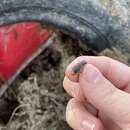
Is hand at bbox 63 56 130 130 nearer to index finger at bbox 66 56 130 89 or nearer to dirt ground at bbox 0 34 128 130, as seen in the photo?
index finger at bbox 66 56 130 89

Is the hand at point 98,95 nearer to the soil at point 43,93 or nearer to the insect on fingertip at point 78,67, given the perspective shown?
the insect on fingertip at point 78,67

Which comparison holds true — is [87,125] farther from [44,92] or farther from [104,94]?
[44,92]

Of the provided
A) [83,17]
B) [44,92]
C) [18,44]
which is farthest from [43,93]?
[83,17]

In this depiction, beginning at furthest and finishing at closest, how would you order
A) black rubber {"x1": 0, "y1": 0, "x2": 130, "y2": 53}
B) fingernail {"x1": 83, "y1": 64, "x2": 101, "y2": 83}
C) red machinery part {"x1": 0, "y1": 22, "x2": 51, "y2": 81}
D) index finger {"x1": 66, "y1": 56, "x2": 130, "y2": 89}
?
1. red machinery part {"x1": 0, "y1": 22, "x2": 51, "y2": 81}
2. black rubber {"x1": 0, "y1": 0, "x2": 130, "y2": 53}
3. index finger {"x1": 66, "y1": 56, "x2": 130, "y2": 89}
4. fingernail {"x1": 83, "y1": 64, "x2": 101, "y2": 83}

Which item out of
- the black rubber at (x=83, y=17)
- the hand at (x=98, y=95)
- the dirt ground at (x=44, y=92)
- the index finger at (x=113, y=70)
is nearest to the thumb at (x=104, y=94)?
the hand at (x=98, y=95)

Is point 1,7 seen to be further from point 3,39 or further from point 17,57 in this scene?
point 17,57

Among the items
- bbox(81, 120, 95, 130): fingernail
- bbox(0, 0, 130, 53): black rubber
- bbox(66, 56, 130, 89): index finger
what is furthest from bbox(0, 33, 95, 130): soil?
bbox(81, 120, 95, 130): fingernail
